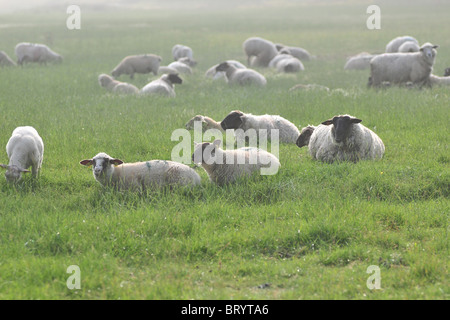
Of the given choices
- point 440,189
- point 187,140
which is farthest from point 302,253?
point 187,140

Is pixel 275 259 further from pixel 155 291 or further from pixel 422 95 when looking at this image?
pixel 422 95

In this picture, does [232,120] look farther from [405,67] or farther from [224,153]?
[405,67]

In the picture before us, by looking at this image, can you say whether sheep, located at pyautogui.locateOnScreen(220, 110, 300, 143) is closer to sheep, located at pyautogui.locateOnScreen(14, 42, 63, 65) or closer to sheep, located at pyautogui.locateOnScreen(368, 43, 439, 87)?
sheep, located at pyautogui.locateOnScreen(368, 43, 439, 87)

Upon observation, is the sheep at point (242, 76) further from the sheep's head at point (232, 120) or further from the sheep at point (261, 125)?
the sheep's head at point (232, 120)

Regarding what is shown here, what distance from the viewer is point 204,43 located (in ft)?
127

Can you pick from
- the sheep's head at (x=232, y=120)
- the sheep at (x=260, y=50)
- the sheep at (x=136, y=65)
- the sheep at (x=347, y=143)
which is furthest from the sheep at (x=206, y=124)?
the sheep at (x=260, y=50)

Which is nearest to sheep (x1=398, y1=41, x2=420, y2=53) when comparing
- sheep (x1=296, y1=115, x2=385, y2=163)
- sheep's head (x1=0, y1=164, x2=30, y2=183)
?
sheep (x1=296, y1=115, x2=385, y2=163)

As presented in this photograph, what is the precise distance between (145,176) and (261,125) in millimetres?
3958

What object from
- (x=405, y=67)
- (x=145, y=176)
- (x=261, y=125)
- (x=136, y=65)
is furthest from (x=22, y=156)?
(x=136, y=65)

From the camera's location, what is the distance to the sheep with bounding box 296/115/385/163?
30.3 ft

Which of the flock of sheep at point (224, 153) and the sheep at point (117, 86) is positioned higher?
the sheep at point (117, 86)

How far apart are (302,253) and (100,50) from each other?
28.8m

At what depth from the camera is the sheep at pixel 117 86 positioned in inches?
688

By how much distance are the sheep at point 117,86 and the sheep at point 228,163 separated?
9.30 meters
